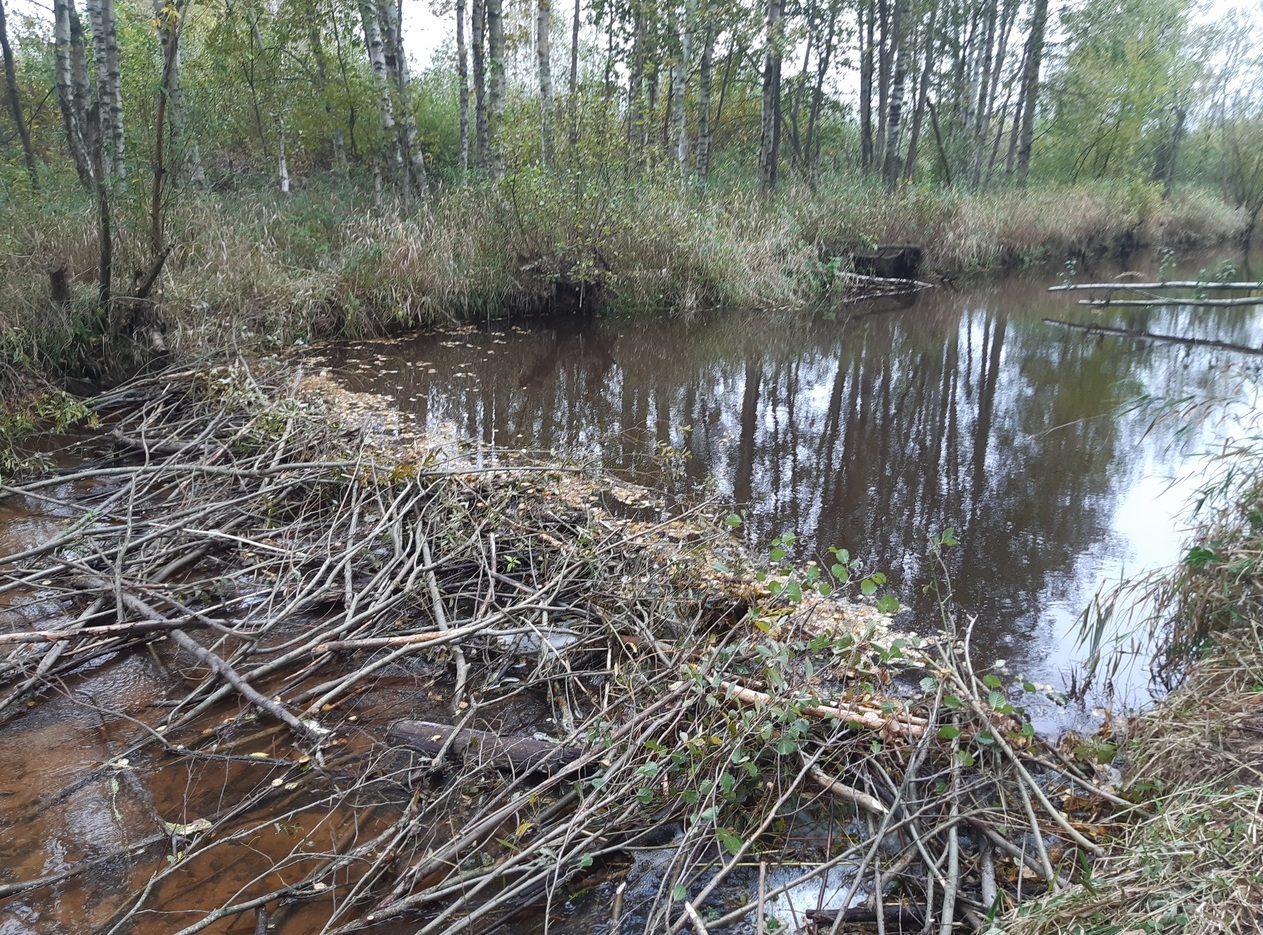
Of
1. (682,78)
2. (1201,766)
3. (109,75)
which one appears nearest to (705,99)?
(682,78)

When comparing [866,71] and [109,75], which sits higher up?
[866,71]

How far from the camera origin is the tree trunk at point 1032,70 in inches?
774

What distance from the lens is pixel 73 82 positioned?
936cm

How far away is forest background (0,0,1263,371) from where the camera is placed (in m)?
7.20

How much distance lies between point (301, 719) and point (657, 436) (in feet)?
12.4

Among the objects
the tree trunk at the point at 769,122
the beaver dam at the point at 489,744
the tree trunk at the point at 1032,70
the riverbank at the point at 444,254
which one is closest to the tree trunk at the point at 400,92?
the riverbank at the point at 444,254

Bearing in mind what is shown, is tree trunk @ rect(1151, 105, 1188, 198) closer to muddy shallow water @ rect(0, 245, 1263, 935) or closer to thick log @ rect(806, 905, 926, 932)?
muddy shallow water @ rect(0, 245, 1263, 935)

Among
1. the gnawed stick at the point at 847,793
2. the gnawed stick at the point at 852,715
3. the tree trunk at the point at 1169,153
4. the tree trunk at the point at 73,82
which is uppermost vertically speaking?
the tree trunk at the point at 1169,153

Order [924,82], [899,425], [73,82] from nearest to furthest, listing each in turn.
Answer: [899,425], [73,82], [924,82]

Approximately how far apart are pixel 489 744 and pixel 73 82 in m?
10.8

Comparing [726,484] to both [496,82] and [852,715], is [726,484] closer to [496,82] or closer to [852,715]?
[852,715]

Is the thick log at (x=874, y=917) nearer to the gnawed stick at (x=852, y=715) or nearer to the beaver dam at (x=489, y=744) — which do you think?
the beaver dam at (x=489, y=744)

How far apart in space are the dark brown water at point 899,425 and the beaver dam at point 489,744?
65 cm

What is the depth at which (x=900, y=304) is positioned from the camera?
12.8m
